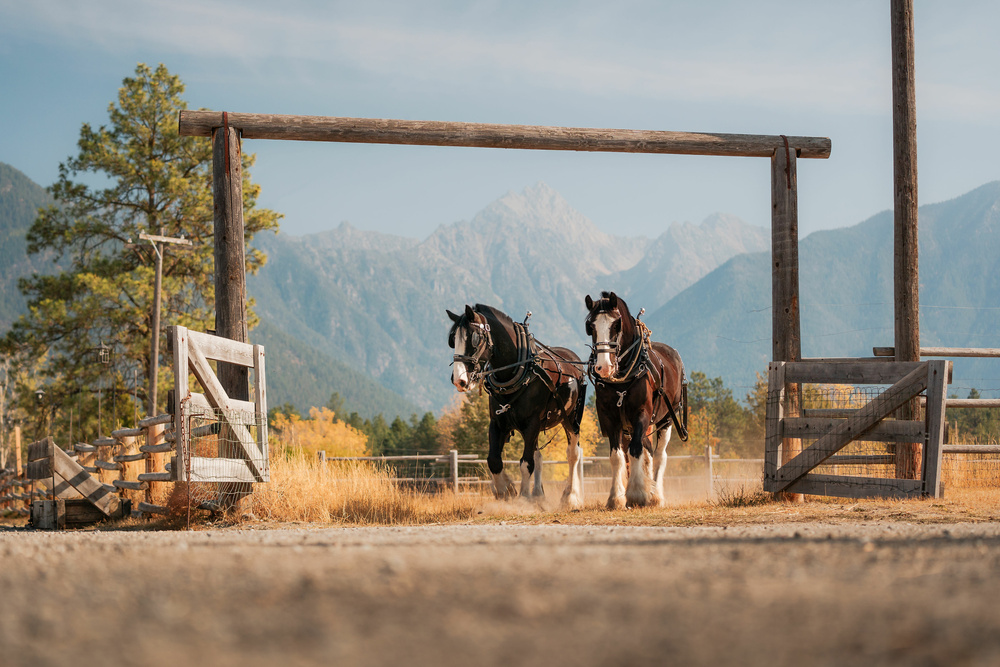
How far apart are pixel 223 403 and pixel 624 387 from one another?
13.8 ft

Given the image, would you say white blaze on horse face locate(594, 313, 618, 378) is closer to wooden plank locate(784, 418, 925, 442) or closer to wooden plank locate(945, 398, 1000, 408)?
wooden plank locate(784, 418, 925, 442)

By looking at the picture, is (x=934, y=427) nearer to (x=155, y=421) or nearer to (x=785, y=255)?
(x=785, y=255)

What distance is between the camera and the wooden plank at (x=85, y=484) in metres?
10.6

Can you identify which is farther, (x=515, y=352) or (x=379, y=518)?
(x=515, y=352)

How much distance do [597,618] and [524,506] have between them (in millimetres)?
7329

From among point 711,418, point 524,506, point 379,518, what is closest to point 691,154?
point 524,506

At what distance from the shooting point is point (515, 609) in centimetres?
217

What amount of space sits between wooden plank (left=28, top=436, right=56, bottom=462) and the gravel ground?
8870mm

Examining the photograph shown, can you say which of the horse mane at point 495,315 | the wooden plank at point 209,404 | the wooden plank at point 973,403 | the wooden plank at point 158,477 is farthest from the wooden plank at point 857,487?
the wooden plank at point 158,477

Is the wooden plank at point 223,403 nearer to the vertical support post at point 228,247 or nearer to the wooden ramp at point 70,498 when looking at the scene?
the vertical support post at point 228,247

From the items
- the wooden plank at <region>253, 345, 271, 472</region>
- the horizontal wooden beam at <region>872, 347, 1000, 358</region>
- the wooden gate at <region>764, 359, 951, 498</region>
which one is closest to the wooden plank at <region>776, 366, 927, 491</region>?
the wooden gate at <region>764, 359, 951, 498</region>

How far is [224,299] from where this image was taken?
9.74 meters

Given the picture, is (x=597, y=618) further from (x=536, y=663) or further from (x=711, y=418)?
(x=711, y=418)

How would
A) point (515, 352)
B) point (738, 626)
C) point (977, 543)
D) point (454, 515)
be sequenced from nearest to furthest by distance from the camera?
1. point (738, 626)
2. point (977, 543)
3. point (454, 515)
4. point (515, 352)
